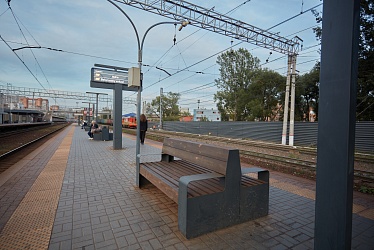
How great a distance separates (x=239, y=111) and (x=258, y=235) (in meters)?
34.4

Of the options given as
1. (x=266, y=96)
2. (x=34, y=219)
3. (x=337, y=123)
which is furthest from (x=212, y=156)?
(x=266, y=96)

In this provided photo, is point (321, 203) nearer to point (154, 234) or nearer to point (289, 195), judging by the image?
point (154, 234)

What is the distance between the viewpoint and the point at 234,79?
37188 mm

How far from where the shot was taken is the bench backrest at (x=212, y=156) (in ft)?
9.22

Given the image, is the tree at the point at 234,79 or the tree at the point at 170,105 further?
the tree at the point at 170,105

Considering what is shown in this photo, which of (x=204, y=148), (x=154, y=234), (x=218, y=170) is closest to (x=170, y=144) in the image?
(x=204, y=148)

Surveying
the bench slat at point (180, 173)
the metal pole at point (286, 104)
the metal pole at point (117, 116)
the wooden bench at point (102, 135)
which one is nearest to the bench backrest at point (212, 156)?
the bench slat at point (180, 173)

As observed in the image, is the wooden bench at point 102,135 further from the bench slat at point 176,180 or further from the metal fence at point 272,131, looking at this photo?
the metal fence at point 272,131

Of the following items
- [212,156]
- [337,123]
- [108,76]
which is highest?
[108,76]

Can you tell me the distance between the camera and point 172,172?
146 inches

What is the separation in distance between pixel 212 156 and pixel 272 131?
57.3 ft

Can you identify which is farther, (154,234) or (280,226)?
(280,226)

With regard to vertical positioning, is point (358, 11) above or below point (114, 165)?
above

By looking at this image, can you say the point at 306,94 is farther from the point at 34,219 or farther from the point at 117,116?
the point at 34,219
